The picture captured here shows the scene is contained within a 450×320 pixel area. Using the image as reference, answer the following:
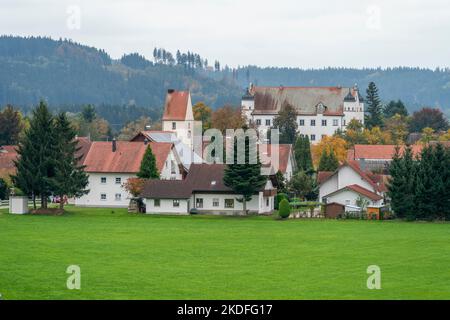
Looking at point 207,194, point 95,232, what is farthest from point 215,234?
point 207,194

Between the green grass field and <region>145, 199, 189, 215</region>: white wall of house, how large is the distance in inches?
243

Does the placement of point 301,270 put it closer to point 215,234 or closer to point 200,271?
point 200,271

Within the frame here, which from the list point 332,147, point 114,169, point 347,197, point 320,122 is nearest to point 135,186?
point 114,169

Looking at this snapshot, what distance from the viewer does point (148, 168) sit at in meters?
72.8

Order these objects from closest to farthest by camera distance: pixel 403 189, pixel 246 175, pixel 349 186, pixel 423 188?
pixel 423 188 < pixel 403 189 < pixel 246 175 < pixel 349 186

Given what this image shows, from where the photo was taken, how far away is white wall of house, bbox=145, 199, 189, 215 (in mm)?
69125

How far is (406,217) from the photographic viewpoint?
2544 inches

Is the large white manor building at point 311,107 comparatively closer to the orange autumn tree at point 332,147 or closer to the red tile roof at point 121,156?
the orange autumn tree at point 332,147

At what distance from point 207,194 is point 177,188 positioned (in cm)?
205

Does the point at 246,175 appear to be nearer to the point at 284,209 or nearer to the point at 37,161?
the point at 284,209

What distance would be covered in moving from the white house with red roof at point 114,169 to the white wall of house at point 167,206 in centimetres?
596

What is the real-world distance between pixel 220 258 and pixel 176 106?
7046 centimetres

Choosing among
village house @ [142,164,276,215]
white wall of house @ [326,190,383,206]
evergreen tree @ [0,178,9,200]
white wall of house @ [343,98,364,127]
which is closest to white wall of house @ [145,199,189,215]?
village house @ [142,164,276,215]

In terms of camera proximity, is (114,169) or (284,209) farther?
(114,169)
